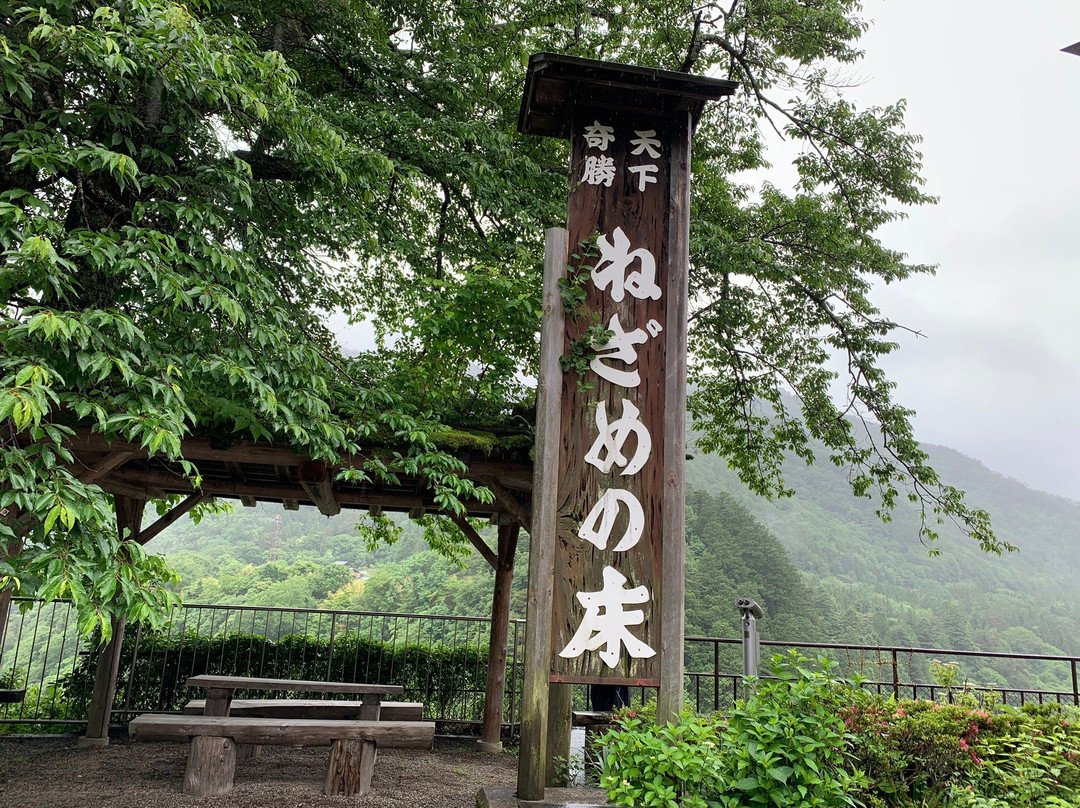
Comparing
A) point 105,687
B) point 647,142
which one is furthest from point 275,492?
point 647,142

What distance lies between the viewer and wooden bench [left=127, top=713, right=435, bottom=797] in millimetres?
4520

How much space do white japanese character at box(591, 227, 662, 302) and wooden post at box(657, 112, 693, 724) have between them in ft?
0.33

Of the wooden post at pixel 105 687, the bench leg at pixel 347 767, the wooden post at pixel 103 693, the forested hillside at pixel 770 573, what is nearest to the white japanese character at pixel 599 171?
the bench leg at pixel 347 767

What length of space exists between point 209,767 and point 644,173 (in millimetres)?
4730

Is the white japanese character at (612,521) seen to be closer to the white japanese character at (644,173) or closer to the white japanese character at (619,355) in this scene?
the white japanese character at (619,355)

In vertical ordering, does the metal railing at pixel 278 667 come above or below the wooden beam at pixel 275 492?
below

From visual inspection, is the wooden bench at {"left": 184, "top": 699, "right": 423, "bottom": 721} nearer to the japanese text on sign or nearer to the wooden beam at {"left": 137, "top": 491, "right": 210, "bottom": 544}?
the wooden beam at {"left": 137, "top": 491, "right": 210, "bottom": 544}

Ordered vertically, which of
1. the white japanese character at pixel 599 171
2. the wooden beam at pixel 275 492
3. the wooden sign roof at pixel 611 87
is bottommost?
the wooden beam at pixel 275 492

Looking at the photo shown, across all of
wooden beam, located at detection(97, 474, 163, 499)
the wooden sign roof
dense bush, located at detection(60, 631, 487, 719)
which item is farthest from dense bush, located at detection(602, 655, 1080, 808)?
dense bush, located at detection(60, 631, 487, 719)

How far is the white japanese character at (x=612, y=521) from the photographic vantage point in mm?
3420

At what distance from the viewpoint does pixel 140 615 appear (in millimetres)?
2848

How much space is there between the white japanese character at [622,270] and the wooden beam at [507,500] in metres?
2.58

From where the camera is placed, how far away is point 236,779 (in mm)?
5414

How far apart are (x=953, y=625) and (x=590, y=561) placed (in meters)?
30.3
